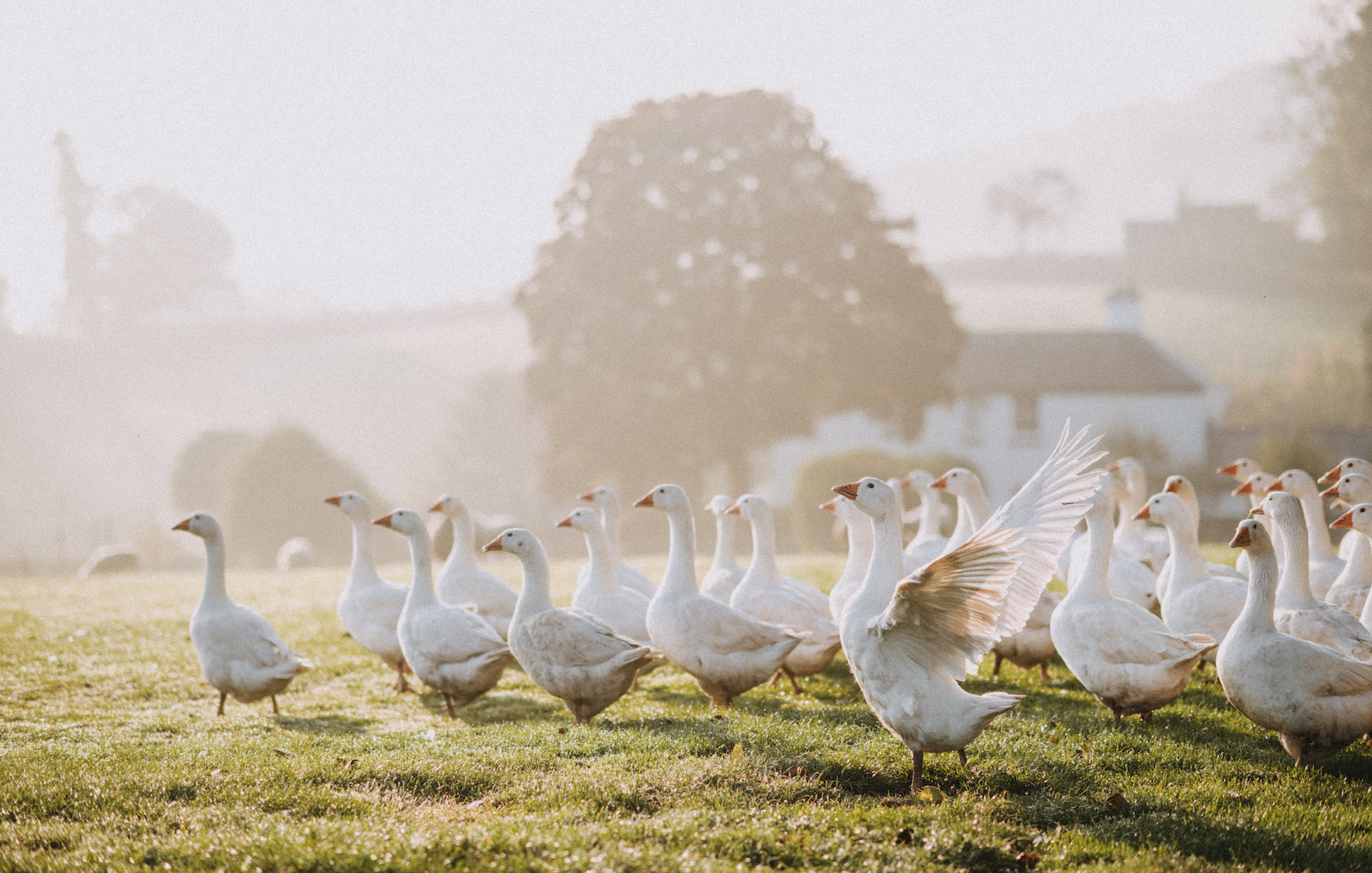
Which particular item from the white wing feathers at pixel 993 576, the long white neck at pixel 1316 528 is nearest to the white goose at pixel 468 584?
the white wing feathers at pixel 993 576

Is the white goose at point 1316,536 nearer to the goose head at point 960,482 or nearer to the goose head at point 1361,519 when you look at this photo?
the goose head at point 1361,519

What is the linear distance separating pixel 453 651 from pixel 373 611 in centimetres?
171

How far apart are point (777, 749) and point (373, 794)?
2519 mm

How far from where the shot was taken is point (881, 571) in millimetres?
6809

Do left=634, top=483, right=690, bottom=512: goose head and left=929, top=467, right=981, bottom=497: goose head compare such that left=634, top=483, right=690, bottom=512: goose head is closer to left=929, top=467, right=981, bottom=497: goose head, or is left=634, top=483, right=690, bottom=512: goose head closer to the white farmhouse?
left=929, top=467, right=981, bottom=497: goose head

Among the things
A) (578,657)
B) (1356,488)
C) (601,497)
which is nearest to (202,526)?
(601,497)

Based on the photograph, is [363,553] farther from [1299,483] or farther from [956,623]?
[1299,483]

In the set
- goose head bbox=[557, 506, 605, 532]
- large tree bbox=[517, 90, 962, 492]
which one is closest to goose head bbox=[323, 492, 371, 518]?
goose head bbox=[557, 506, 605, 532]

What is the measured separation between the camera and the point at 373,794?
19.8 feet

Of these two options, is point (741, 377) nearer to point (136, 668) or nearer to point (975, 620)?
point (136, 668)

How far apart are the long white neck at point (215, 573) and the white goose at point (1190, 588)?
26.6 feet

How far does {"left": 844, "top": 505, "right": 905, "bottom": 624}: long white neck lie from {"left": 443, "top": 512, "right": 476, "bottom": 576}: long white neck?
5.42m

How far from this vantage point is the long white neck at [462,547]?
1112 cm

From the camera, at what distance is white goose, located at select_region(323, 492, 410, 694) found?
994 cm
